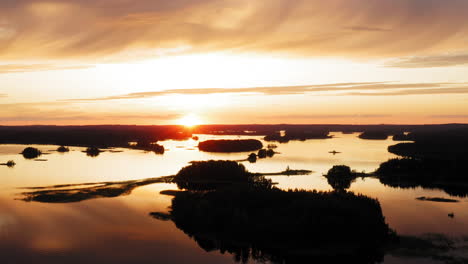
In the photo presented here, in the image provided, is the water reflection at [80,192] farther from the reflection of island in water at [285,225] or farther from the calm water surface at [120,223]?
the reflection of island in water at [285,225]

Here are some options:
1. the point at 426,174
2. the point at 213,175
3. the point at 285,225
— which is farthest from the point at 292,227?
the point at 426,174

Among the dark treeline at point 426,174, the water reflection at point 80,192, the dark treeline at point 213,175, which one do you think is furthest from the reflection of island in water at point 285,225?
the dark treeline at point 426,174

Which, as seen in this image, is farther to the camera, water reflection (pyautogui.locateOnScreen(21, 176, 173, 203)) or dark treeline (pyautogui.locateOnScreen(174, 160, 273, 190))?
dark treeline (pyautogui.locateOnScreen(174, 160, 273, 190))

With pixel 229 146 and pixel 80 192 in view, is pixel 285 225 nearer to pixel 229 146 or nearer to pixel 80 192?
pixel 80 192

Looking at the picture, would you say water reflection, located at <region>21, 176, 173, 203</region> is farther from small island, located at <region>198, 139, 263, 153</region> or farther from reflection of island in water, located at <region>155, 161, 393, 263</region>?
small island, located at <region>198, 139, 263, 153</region>

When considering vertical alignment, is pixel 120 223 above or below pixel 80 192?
below

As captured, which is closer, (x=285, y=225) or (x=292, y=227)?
(x=292, y=227)

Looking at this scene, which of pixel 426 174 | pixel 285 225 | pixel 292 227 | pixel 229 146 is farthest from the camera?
pixel 229 146

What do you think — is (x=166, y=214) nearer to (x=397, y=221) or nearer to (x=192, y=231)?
(x=192, y=231)

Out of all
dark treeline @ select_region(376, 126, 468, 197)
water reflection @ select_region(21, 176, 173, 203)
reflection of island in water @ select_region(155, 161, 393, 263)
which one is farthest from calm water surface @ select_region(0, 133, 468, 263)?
dark treeline @ select_region(376, 126, 468, 197)

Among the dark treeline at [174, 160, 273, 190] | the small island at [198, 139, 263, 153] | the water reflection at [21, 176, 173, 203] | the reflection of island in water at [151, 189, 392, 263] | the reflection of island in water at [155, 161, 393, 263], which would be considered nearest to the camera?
the reflection of island in water at [151, 189, 392, 263]

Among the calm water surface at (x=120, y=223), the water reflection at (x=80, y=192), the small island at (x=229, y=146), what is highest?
the small island at (x=229, y=146)

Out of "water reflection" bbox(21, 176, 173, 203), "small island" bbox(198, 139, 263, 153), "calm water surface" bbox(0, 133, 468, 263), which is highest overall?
"small island" bbox(198, 139, 263, 153)
